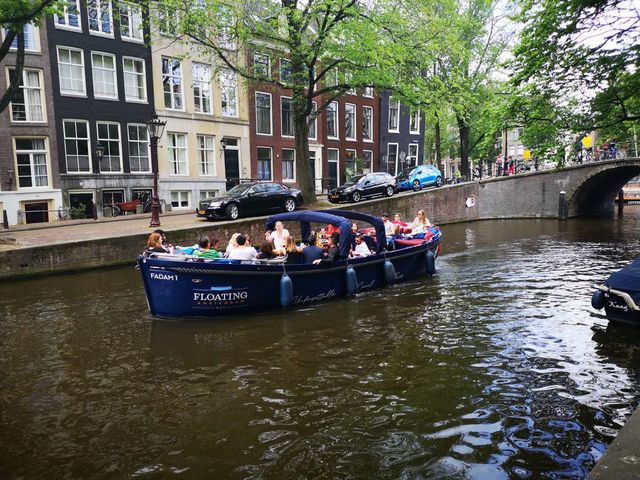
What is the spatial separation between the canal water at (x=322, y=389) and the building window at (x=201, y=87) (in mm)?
18424

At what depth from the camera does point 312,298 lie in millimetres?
10742

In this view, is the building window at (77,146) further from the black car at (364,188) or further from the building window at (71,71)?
the black car at (364,188)

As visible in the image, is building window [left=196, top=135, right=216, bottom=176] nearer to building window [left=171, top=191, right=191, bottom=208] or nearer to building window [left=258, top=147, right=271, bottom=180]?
building window [left=171, top=191, right=191, bottom=208]

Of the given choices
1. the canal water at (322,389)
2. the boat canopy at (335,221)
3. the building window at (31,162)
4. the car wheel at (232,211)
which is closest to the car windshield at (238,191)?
the car wheel at (232,211)

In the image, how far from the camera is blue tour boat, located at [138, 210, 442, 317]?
360 inches

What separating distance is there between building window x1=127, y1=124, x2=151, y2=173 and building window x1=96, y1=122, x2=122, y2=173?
63 centimetres

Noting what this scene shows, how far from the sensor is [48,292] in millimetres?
12242

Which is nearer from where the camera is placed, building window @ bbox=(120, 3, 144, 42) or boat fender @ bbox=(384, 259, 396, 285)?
boat fender @ bbox=(384, 259, 396, 285)

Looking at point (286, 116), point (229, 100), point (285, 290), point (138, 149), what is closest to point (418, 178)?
point (286, 116)

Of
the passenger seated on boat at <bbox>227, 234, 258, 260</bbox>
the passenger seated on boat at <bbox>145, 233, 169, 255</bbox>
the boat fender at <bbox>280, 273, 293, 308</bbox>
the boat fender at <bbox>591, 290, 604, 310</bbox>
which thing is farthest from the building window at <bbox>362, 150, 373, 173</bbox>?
the boat fender at <bbox>591, 290, 604, 310</bbox>

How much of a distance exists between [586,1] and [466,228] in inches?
686

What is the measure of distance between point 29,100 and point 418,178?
19344 mm

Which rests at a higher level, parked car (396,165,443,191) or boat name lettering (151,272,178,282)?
parked car (396,165,443,191)

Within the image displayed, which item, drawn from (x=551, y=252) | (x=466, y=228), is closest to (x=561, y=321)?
(x=551, y=252)
